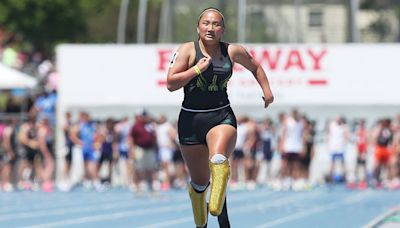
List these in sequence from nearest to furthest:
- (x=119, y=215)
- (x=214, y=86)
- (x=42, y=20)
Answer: (x=214, y=86) < (x=119, y=215) < (x=42, y=20)

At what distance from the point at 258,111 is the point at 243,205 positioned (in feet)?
21.5

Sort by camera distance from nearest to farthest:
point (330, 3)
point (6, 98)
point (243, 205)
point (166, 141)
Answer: point (243, 205)
point (166, 141)
point (330, 3)
point (6, 98)

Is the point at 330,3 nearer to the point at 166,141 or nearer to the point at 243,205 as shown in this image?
the point at 166,141

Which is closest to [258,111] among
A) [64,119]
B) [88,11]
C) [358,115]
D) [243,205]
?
[358,115]

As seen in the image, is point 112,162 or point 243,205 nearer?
point 243,205

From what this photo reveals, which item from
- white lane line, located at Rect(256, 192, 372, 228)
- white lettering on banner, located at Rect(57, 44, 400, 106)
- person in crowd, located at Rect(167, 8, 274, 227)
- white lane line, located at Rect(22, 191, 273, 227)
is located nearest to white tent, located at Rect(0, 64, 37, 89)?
white lettering on banner, located at Rect(57, 44, 400, 106)

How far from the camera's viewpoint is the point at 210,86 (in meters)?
11.8

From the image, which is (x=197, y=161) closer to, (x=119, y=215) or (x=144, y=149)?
(x=119, y=215)

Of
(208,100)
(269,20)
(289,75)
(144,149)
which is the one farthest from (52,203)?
(208,100)

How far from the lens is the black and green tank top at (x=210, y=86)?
1180 cm

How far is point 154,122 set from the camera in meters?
29.0

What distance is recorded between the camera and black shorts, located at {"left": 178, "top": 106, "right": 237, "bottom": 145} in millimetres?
11992

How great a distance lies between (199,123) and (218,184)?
616 mm

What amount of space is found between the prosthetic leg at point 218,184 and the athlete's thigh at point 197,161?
30 centimetres
